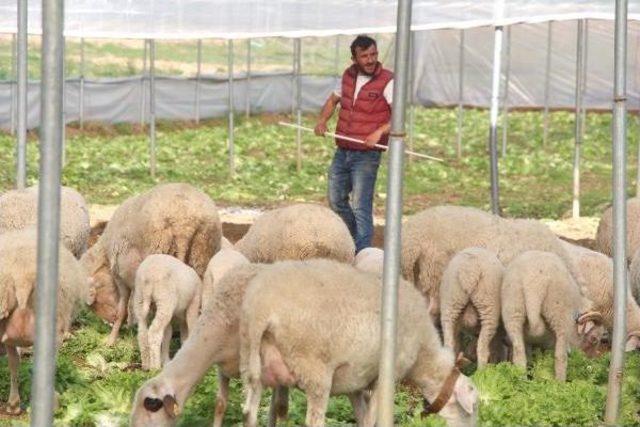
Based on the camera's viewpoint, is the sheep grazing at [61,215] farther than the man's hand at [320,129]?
No

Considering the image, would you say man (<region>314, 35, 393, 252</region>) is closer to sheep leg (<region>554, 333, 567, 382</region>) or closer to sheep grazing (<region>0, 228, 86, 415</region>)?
sheep leg (<region>554, 333, 567, 382</region>)

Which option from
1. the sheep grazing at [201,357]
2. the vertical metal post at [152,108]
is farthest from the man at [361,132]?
the vertical metal post at [152,108]

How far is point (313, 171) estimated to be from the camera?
91.1ft

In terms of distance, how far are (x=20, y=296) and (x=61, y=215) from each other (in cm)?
399

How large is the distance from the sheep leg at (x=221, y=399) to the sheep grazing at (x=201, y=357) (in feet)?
0.85

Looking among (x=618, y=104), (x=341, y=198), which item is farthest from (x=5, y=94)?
(x=618, y=104)

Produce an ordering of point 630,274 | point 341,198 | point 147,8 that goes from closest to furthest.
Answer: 1. point 630,274
2. point 341,198
3. point 147,8

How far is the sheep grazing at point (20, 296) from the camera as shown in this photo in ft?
33.7

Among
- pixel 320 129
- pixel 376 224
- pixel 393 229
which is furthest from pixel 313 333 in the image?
pixel 376 224

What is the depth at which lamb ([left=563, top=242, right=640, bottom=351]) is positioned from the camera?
13.3m

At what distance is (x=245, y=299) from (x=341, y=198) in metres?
6.72

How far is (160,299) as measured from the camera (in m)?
12.3

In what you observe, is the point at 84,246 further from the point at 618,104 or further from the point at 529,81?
the point at 529,81

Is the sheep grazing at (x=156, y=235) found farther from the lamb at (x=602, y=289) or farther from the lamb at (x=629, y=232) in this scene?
the lamb at (x=629, y=232)
